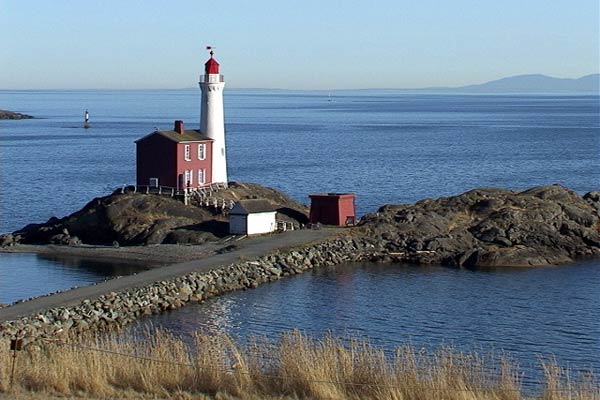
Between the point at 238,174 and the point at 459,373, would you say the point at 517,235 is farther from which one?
the point at 238,174

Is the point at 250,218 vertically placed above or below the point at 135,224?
above

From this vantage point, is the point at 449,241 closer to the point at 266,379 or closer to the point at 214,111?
the point at 214,111

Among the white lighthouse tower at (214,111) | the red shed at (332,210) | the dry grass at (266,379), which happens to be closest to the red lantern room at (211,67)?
the white lighthouse tower at (214,111)

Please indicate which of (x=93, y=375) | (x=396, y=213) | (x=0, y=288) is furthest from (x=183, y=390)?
(x=396, y=213)

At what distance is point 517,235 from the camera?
4397cm

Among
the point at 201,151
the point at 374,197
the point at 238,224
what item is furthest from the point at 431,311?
the point at 374,197

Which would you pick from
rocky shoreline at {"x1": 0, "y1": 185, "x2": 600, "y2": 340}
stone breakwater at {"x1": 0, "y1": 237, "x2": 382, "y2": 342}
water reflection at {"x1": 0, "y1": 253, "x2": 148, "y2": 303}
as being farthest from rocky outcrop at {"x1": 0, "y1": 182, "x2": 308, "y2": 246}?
Result: stone breakwater at {"x1": 0, "y1": 237, "x2": 382, "y2": 342}

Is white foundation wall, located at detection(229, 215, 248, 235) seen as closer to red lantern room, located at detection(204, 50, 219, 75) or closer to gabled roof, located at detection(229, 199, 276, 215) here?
gabled roof, located at detection(229, 199, 276, 215)

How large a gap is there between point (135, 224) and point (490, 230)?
14424 millimetres

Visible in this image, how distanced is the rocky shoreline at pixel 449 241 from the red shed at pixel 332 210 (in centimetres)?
82

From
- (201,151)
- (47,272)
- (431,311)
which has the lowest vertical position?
(431,311)

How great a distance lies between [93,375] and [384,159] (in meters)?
81.6

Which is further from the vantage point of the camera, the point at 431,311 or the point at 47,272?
the point at 47,272

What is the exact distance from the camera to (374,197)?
66.2 metres
